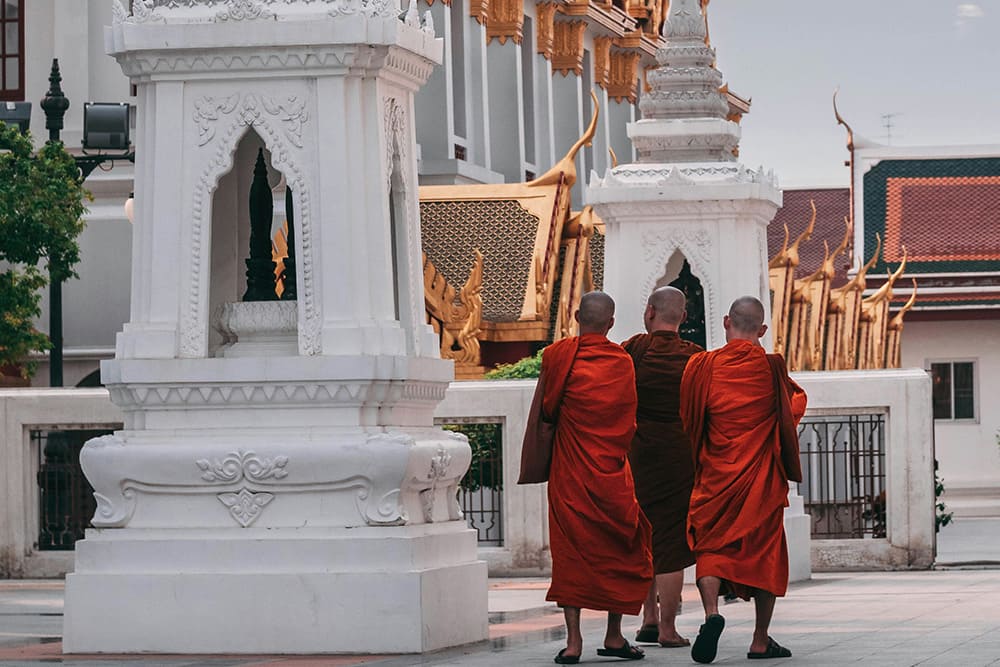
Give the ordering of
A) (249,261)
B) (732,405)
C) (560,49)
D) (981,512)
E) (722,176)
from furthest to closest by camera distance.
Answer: (560,49) → (981,512) → (722,176) → (249,261) → (732,405)

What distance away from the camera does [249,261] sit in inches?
481

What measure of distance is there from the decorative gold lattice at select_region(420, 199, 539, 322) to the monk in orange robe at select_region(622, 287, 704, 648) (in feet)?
36.8

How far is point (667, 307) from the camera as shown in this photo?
11.7 metres

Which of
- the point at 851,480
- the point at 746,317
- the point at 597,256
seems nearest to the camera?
the point at 746,317

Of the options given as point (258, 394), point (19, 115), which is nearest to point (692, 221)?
point (258, 394)

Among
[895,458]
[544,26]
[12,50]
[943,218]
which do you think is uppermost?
[544,26]

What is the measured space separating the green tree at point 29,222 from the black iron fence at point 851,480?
6.14 metres

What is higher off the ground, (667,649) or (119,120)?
(119,120)

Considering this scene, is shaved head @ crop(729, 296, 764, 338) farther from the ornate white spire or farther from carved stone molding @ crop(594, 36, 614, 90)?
carved stone molding @ crop(594, 36, 614, 90)

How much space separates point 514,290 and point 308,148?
1181 centimetres

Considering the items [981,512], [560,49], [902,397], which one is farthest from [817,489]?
[560,49]

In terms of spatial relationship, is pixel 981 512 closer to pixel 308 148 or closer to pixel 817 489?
pixel 817 489

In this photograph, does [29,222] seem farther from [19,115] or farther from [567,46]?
[567,46]

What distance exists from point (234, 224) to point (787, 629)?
3.47 m
